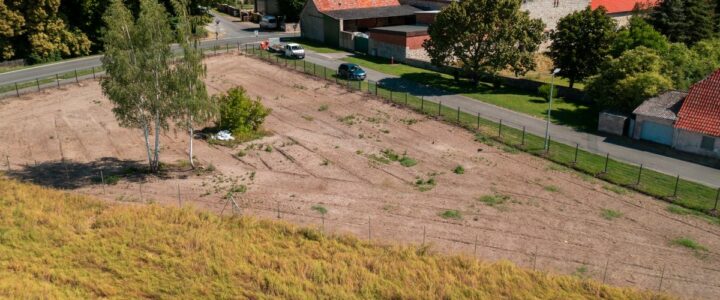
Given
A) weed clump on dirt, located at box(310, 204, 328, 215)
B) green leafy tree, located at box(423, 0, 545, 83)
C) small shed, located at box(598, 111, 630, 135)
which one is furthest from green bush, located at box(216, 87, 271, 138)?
small shed, located at box(598, 111, 630, 135)

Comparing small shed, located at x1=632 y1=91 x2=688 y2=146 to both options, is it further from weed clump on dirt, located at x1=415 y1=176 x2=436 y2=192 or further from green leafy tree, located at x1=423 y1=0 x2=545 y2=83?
weed clump on dirt, located at x1=415 y1=176 x2=436 y2=192

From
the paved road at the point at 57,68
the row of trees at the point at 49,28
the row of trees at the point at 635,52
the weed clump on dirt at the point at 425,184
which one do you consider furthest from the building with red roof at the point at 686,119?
the row of trees at the point at 49,28

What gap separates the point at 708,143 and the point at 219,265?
112 ft

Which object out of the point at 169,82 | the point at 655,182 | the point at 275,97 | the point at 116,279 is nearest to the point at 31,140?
the point at 169,82

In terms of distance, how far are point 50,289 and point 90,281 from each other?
60.3 inches

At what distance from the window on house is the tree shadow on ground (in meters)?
37.0

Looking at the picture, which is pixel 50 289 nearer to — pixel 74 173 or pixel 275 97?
pixel 74 173

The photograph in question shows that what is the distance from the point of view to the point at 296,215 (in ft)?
107

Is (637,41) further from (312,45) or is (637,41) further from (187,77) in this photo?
(187,77)

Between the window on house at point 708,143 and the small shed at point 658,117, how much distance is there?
214 cm

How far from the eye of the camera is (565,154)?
41.7m

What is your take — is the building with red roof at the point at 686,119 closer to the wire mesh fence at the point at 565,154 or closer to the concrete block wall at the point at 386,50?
the wire mesh fence at the point at 565,154

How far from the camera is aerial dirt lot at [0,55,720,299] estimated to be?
28.9 m

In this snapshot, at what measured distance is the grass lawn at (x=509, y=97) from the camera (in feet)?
167
